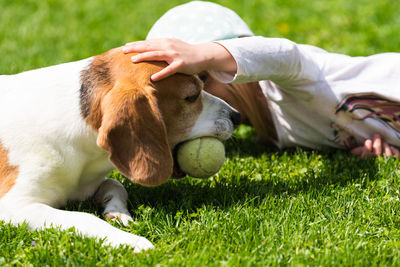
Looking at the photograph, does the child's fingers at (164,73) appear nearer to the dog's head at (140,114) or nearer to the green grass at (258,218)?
the dog's head at (140,114)

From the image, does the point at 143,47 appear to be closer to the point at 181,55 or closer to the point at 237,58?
the point at 181,55

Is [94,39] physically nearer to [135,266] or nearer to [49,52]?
[49,52]

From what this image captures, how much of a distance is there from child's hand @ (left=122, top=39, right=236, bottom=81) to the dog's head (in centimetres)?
6

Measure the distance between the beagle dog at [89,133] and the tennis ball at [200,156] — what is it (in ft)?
0.20

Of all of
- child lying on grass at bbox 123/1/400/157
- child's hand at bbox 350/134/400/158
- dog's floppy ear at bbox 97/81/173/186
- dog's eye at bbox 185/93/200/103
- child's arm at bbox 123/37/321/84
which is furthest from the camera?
child's hand at bbox 350/134/400/158

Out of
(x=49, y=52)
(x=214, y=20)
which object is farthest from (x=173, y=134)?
(x=49, y=52)

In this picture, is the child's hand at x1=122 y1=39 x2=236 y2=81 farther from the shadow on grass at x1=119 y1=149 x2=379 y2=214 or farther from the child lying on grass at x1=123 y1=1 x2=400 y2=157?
the shadow on grass at x1=119 y1=149 x2=379 y2=214

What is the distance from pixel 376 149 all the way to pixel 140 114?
2.36m

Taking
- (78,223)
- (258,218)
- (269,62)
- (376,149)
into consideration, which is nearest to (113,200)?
(78,223)

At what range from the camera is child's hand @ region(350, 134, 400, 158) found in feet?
15.5

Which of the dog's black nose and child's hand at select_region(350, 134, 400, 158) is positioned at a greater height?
the dog's black nose

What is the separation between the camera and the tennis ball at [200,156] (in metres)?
3.68

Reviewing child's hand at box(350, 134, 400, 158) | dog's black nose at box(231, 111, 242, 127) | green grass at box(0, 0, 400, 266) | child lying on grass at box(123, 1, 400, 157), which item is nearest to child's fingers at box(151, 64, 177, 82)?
child lying on grass at box(123, 1, 400, 157)

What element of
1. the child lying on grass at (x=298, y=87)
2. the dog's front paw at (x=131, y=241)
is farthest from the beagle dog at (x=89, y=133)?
the child lying on grass at (x=298, y=87)
